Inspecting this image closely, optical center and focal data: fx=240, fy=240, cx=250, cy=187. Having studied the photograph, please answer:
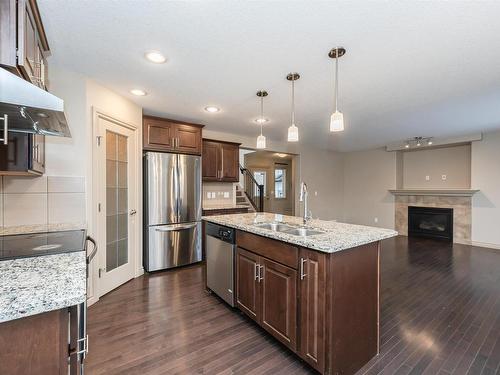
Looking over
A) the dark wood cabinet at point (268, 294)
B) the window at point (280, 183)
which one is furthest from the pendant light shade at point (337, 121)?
the window at point (280, 183)

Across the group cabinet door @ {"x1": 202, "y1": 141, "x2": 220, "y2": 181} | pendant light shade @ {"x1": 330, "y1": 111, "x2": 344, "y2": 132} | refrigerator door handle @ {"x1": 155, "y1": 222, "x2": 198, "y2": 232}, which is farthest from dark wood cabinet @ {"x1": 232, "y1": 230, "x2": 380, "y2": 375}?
cabinet door @ {"x1": 202, "y1": 141, "x2": 220, "y2": 181}

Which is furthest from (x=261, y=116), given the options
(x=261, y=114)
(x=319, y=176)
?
(x=319, y=176)

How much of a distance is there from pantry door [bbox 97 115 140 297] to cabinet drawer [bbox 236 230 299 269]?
1.72 m

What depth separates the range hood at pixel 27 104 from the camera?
3.38ft

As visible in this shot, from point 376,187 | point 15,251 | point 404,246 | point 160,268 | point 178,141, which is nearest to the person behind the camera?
point 15,251

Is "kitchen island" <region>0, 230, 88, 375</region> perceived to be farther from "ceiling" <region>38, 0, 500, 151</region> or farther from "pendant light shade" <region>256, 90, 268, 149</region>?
"pendant light shade" <region>256, 90, 268, 149</region>

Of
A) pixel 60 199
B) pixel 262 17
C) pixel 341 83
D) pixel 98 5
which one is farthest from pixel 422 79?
pixel 60 199

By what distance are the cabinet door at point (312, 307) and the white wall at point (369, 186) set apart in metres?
6.33

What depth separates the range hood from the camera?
1.03 metres

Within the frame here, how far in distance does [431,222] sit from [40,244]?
25.0 ft

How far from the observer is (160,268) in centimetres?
365

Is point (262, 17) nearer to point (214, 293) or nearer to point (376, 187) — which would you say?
point (214, 293)

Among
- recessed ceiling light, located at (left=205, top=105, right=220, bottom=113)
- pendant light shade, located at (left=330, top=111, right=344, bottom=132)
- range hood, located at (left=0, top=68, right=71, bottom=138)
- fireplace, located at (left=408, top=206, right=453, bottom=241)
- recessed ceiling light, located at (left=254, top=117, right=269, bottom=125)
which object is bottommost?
fireplace, located at (left=408, top=206, right=453, bottom=241)

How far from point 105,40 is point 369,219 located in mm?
7600
